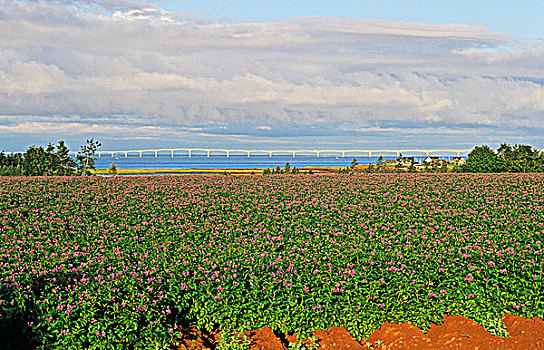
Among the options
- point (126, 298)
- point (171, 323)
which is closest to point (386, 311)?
point (171, 323)

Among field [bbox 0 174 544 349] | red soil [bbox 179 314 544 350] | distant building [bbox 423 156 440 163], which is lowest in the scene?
red soil [bbox 179 314 544 350]

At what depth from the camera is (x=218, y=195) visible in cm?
2284

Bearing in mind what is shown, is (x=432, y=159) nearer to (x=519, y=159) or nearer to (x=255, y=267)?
(x=519, y=159)

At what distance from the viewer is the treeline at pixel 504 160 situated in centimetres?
4741

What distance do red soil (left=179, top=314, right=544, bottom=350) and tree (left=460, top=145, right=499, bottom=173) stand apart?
39.7 meters

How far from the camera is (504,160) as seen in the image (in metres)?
48.7

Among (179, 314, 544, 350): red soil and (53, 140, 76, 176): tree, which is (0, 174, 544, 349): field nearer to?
(179, 314, 544, 350): red soil

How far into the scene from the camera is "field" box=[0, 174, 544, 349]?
983cm

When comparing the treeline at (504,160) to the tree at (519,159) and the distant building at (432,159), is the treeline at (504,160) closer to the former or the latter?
the tree at (519,159)

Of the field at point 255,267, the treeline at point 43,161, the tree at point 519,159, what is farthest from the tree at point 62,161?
the tree at point 519,159

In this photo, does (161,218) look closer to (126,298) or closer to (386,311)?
(126,298)

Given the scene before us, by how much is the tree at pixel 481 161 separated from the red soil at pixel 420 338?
39.7 metres

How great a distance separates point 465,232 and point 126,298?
1033 centimetres

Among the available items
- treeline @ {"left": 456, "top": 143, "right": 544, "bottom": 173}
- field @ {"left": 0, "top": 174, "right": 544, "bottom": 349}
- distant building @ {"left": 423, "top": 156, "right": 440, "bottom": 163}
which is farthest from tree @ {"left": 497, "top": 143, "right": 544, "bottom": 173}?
field @ {"left": 0, "top": 174, "right": 544, "bottom": 349}
